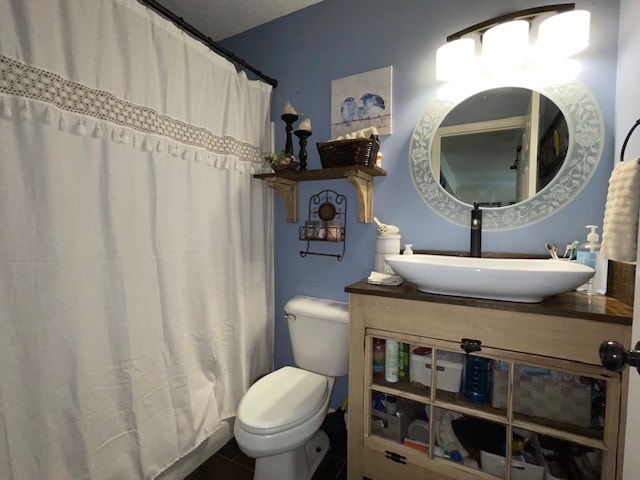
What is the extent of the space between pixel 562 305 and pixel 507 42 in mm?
997

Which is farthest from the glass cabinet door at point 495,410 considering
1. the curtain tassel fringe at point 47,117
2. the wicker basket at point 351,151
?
the curtain tassel fringe at point 47,117

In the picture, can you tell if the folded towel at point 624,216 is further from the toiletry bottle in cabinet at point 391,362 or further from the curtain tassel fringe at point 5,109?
the curtain tassel fringe at point 5,109

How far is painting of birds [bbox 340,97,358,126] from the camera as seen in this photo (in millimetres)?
1490

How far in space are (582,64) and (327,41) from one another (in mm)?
1158

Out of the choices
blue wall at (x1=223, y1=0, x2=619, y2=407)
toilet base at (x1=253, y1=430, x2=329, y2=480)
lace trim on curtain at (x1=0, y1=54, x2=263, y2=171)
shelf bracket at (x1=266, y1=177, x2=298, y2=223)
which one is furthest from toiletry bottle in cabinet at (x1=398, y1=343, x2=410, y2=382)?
lace trim on curtain at (x1=0, y1=54, x2=263, y2=171)

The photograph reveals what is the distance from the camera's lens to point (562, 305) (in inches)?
33.4

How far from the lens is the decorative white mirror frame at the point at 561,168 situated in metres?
1.07

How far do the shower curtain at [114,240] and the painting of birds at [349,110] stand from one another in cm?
54

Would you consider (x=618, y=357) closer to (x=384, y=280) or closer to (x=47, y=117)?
(x=384, y=280)

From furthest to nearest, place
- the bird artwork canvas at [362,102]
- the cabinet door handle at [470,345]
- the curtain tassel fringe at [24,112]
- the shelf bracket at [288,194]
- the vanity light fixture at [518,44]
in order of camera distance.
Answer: the shelf bracket at [288,194] → the bird artwork canvas at [362,102] → the vanity light fixture at [518,44] → the cabinet door handle at [470,345] → the curtain tassel fringe at [24,112]

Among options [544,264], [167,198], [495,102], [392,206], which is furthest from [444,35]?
[167,198]

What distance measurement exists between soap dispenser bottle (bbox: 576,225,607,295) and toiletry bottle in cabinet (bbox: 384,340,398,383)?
2.28ft

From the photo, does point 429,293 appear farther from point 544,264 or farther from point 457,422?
point 457,422

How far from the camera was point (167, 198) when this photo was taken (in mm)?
1213
